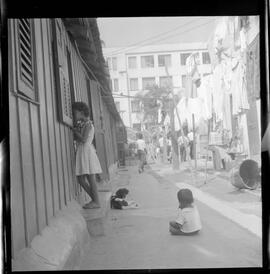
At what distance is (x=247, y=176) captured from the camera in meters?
2.21

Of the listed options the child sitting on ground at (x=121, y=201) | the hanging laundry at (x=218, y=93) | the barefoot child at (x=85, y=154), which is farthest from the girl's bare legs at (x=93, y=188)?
the hanging laundry at (x=218, y=93)

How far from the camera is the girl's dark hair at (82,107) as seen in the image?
2252 mm

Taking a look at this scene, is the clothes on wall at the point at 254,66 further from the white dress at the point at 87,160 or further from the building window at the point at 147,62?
the white dress at the point at 87,160

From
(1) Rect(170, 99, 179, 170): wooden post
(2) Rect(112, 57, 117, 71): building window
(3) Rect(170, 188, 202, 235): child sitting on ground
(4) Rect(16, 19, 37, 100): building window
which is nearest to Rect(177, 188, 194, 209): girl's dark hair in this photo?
(3) Rect(170, 188, 202, 235): child sitting on ground

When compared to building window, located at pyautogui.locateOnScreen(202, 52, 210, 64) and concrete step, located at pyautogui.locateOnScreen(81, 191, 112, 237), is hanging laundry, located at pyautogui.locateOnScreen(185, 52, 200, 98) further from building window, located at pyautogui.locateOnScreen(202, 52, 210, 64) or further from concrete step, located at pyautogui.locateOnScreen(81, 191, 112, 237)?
concrete step, located at pyautogui.locateOnScreen(81, 191, 112, 237)

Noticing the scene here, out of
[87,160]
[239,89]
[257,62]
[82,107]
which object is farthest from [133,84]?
[257,62]

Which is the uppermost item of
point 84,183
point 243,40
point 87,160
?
point 243,40

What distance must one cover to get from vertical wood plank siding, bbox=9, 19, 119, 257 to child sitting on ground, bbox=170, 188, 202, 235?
0.51 m

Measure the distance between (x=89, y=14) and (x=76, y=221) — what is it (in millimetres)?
1293

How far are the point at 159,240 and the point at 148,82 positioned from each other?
3.30 ft

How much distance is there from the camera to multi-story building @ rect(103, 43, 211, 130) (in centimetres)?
223

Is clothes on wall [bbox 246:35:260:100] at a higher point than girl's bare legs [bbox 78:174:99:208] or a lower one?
higher

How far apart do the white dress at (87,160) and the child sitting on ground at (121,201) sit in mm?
191

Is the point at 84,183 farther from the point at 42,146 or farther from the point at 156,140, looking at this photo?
the point at 156,140
